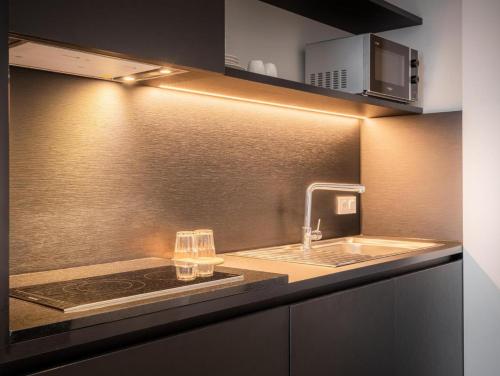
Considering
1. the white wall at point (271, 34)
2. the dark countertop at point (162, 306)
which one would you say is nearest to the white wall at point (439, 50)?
the white wall at point (271, 34)

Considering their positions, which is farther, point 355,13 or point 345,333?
point 355,13

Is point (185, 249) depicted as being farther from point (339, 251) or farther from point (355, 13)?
point (355, 13)

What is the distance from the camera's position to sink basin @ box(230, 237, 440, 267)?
83.7 inches

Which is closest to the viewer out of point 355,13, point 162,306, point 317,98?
point 162,306

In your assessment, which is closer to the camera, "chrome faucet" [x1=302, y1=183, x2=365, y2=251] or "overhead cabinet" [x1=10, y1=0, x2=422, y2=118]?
"overhead cabinet" [x1=10, y1=0, x2=422, y2=118]

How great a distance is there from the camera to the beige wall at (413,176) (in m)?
2.80

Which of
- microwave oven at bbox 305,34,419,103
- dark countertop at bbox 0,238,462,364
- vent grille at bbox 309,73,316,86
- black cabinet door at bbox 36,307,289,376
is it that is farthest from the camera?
vent grille at bbox 309,73,316,86

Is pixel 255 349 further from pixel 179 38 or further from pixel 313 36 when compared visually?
pixel 313 36

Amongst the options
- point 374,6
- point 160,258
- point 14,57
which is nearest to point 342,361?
point 160,258

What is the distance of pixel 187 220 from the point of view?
7.09ft

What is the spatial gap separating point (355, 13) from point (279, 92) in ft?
2.65

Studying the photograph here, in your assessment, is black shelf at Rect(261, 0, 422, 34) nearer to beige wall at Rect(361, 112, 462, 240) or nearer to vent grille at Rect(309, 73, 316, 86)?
vent grille at Rect(309, 73, 316, 86)

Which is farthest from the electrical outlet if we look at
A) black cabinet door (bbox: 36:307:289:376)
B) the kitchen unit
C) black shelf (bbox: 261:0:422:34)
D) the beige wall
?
black cabinet door (bbox: 36:307:289:376)

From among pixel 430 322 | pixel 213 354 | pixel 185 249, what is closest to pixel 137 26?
pixel 185 249
